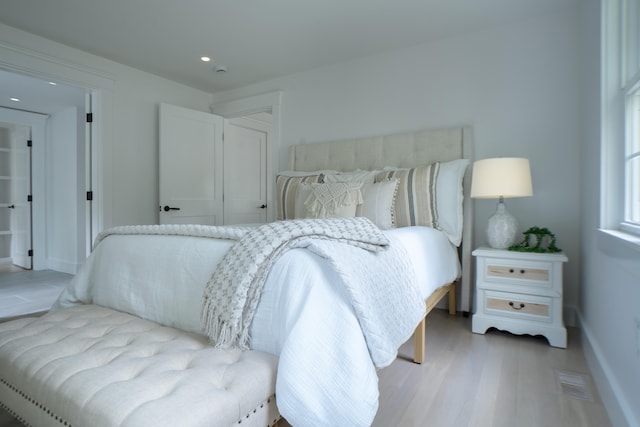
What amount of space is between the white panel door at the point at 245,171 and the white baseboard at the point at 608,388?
381 centimetres

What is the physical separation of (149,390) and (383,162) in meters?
2.69

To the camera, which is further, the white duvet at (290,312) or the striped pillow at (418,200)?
the striped pillow at (418,200)

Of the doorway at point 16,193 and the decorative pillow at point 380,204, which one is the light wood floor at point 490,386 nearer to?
the decorative pillow at point 380,204

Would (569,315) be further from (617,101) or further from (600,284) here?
(617,101)

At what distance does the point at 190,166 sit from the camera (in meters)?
4.00

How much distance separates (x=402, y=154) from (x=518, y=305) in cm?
151

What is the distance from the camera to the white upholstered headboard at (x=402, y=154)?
2.75m

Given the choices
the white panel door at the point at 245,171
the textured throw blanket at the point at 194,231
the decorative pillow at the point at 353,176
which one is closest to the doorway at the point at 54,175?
the white panel door at the point at 245,171

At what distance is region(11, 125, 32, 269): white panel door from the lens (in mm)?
5059

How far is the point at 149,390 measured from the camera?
2.79 ft

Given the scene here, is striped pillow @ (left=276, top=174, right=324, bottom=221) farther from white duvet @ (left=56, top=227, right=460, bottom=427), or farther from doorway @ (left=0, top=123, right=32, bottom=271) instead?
doorway @ (left=0, top=123, right=32, bottom=271)

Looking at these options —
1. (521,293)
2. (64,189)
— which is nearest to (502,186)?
(521,293)

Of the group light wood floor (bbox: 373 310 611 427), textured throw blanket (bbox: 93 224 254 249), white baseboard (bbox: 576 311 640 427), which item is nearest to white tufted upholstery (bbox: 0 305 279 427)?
textured throw blanket (bbox: 93 224 254 249)

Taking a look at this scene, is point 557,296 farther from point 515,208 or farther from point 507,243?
point 515,208
